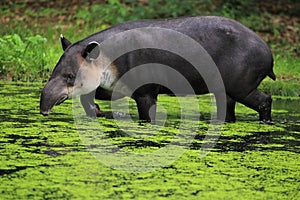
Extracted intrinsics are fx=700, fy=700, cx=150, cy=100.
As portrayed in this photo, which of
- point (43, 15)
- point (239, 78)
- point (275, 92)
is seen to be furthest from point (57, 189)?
point (43, 15)

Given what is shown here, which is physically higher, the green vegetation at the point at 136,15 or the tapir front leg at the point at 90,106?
the green vegetation at the point at 136,15

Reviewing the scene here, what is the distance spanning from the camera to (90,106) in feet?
18.5

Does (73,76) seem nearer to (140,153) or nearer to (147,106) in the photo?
(147,106)

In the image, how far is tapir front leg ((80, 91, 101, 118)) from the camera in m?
5.63

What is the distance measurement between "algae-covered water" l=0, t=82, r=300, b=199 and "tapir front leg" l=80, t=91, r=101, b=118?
154 millimetres

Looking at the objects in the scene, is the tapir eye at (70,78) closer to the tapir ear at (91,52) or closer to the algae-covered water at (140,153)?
the tapir ear at (91,52)

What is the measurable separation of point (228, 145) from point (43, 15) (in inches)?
366

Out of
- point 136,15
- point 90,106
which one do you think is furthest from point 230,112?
point 136,15

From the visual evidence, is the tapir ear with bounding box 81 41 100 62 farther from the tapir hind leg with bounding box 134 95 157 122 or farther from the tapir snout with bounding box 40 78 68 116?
the tapir hind leg with bounding box 134 95 157 122

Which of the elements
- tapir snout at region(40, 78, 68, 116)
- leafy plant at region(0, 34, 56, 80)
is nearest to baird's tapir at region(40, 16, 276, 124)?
tapir snout at region(40, 78, 68, 116)

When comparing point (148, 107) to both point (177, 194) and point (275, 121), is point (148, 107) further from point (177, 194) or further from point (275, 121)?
point (177, 194)

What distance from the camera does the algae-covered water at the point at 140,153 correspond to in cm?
326

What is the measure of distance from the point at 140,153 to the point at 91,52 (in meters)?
1.31

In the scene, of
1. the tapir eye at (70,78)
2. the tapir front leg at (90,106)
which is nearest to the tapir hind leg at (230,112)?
Answer: the tapir front leg at (90,106)
